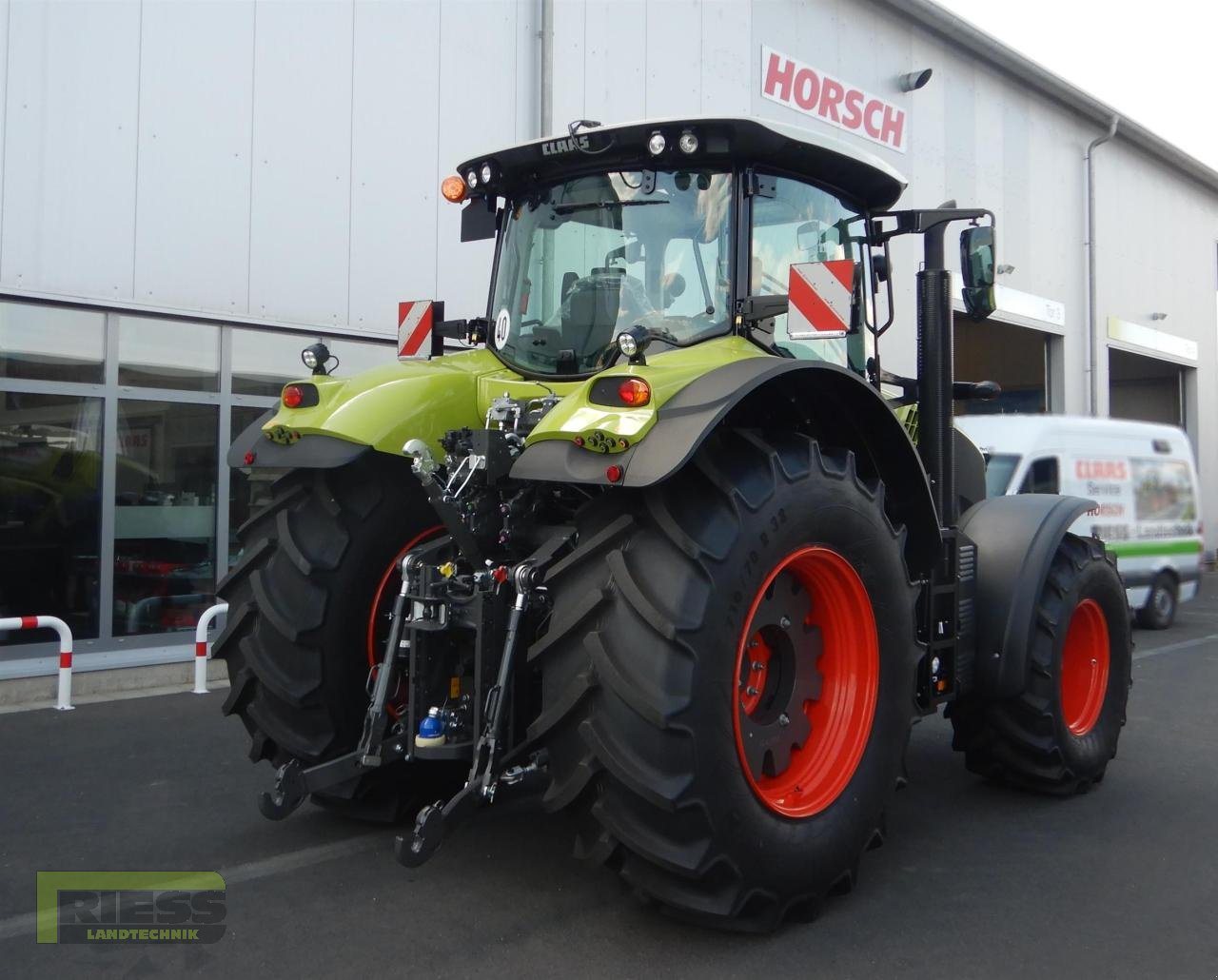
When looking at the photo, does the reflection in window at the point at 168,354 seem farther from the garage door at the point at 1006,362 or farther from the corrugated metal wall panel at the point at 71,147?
the garage door at the point at 1006,362

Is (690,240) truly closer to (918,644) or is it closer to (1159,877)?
(918,644)

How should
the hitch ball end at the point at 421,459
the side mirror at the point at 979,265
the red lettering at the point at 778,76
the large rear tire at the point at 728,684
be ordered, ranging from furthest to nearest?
the red lettering at the point at 778,76 → the side mirror at the point at 979,265 → the hitch ball end at the point at 421,459 → the large rear tire at the point at 728,684

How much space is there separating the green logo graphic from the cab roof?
2.85 meters

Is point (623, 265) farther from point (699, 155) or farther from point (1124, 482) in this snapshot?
point (1124, 482)

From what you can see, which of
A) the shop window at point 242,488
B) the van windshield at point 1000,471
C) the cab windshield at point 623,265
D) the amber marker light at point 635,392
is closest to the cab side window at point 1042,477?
Answer: the van windshield at point 1000,471

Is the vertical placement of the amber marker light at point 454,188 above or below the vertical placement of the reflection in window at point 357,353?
below

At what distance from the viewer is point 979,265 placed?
4496mm

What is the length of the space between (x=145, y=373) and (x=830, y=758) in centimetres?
654

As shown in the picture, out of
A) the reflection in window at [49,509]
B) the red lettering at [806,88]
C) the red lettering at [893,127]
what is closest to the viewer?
the reflection in window at [49,509]

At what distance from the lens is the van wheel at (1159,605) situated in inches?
479

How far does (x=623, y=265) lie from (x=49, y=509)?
18.9 ft

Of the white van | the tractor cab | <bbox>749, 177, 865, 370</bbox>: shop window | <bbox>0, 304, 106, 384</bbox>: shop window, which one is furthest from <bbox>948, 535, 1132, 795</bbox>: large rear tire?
<bbox>0, 304, 106, 384</bbox>: shop window

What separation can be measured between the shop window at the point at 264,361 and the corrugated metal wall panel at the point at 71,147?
1053mm

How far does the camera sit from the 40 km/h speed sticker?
438cm
